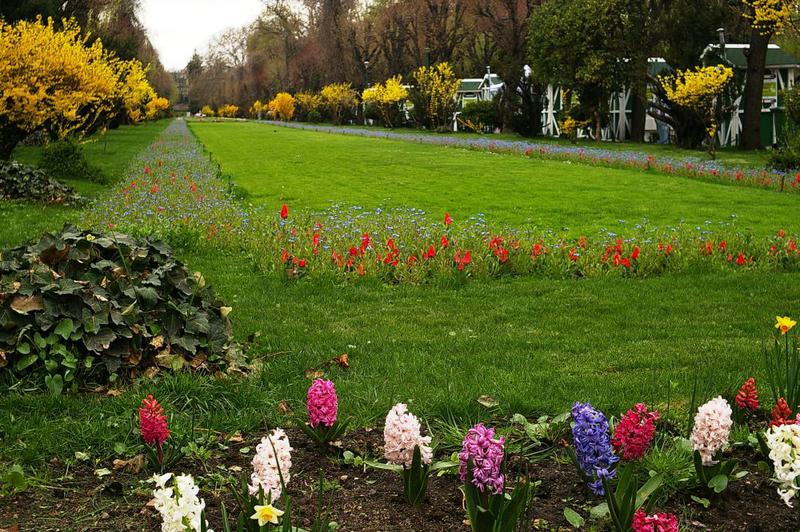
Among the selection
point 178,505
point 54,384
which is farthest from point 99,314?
point 178,505

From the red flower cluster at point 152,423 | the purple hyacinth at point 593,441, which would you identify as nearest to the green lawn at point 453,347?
the red flower cluster at point 152,423

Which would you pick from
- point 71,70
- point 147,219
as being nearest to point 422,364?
point 147,219

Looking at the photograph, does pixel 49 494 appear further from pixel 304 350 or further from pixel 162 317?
pixel 304 350

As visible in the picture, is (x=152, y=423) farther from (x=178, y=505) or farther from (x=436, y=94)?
(x=436, y=94)

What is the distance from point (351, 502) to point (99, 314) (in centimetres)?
204

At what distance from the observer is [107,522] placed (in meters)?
2.87

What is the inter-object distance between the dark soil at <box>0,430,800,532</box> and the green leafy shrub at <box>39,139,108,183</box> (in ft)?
51.7

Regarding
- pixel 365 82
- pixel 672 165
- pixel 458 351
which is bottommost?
pixel 458 351

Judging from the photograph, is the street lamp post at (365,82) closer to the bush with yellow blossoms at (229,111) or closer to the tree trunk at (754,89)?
the tree trunk at (754,89)

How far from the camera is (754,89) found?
25219 mm

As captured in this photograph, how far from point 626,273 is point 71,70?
14.0m

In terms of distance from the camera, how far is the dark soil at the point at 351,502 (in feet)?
9.36

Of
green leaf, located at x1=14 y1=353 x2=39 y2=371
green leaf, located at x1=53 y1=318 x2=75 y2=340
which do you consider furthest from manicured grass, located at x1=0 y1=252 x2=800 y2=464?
green leaf, located at x1=53 y1=318 x2=75 y2=340

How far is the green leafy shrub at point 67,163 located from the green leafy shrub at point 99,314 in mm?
13975
